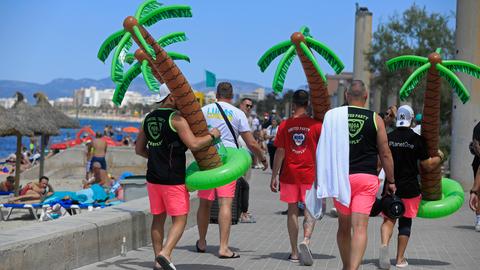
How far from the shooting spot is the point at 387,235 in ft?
29.6

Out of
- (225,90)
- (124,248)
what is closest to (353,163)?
(225,90)

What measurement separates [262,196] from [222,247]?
9613 mm

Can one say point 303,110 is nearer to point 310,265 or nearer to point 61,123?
point 310,265

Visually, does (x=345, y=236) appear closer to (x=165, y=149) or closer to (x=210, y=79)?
(x=165, y=149)

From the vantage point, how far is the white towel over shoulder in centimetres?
757

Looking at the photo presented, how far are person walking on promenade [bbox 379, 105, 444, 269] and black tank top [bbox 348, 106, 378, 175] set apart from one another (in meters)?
1.38

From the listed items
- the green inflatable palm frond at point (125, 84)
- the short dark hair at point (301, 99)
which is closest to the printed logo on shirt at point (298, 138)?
the short dark hair at point (301, 99)

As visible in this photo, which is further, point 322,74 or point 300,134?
point 300,134

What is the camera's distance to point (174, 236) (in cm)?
782

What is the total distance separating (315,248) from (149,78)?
12.2 feet

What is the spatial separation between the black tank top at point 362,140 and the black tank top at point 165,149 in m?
1.59

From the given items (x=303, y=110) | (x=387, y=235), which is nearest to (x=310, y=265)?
(x=387, y=235)

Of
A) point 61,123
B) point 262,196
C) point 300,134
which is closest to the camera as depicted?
point 300,134

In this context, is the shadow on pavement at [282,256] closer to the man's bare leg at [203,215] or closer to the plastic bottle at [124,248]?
the man's bare leg at [203,215]
